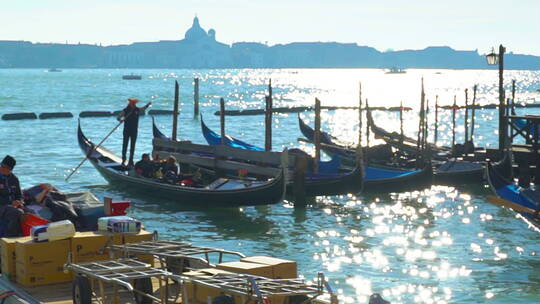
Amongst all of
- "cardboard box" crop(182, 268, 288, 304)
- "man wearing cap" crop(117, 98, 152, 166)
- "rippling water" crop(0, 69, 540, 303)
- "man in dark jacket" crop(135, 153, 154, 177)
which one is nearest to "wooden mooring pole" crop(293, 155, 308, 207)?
"rippling water" crop(0, 69, 540, 303)

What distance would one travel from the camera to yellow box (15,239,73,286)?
10.5 meters

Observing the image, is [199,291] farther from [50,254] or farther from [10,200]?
[10,200]

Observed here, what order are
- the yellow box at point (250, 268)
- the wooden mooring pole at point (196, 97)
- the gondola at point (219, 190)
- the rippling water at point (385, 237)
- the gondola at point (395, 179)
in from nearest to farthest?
the yellow box at point (250, 268) → the rippling water at point (385, 237) → the gondola at point (219, 190) → the gondola at point (395, 179) → the wooden mooring pole at point (196, 97)

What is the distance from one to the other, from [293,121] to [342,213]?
4940 centimetres

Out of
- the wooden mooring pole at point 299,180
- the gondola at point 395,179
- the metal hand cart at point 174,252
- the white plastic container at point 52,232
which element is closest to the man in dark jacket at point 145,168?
the wooden mooring pole at point 299,180

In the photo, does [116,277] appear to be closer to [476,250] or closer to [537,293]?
[537,293]

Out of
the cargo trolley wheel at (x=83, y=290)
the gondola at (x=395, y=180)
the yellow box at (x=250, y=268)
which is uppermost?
the yellow box at (x=250, y=268)

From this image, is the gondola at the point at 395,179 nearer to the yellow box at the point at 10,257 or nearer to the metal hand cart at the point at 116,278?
the yellow box at the point at 10,257

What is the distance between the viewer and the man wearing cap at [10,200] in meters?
11.7

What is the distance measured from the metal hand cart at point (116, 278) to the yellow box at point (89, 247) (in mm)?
873

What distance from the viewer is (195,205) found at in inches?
858

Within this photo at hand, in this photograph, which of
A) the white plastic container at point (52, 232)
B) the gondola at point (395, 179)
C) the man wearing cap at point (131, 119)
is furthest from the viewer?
the gondola at point (395, 179)

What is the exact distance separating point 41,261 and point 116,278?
208 cm

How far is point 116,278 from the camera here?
8844mm
